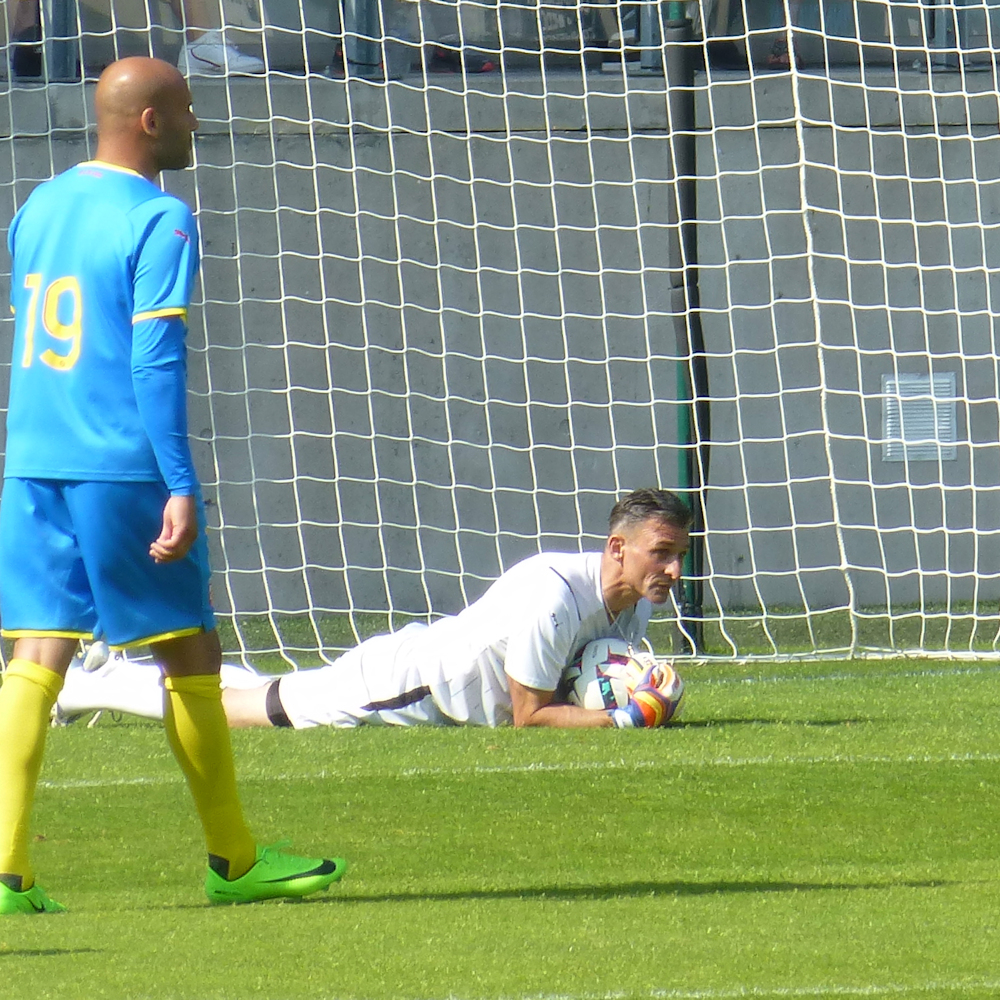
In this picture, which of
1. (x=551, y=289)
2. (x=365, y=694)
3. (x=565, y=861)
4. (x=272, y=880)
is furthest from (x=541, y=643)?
(x=551, y=289)

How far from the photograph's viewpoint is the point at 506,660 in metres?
5.36

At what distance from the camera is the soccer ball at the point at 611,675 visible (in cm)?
549

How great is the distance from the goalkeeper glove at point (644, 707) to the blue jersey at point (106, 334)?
2554 mm

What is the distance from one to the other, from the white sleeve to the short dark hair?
310 mm

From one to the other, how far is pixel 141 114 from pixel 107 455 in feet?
2.12

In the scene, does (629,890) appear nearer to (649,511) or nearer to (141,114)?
(141,114)

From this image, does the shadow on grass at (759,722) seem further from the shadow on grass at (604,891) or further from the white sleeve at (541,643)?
the shadow on grass at (604,891)

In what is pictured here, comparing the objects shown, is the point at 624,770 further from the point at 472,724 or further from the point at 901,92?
the point at 901,92

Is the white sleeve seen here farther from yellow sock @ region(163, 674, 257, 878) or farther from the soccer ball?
yellow sock @ region(163, 674, 257, 878)

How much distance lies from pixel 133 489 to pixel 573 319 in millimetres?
6594

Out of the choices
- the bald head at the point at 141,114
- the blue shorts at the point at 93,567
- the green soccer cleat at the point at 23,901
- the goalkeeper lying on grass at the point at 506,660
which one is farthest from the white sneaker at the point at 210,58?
the green soccer cleat at the point at 23,901

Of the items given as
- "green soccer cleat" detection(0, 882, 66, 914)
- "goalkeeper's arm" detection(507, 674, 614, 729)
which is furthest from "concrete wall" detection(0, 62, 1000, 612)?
"green soccer cleat" detection(0, 882, 66, 914)

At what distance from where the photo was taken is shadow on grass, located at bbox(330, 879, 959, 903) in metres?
3.43

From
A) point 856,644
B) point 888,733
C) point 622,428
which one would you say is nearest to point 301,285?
point 622,428
